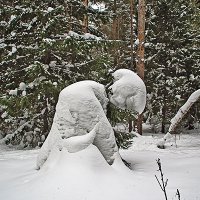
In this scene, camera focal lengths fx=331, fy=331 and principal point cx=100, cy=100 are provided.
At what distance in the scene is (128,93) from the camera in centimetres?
891

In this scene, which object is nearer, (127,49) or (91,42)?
(91,42)

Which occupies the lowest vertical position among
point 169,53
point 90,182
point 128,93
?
point 90,182

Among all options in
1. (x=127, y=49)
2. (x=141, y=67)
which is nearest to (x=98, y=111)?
(x=141, y=67)

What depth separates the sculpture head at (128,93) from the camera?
8.91m

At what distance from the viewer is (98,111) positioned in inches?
319

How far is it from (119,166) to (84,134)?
1153 mm

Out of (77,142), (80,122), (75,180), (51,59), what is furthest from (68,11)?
(75,180)

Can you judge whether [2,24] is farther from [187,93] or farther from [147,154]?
[187,93]

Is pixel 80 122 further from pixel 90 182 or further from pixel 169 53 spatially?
pixel 169 53

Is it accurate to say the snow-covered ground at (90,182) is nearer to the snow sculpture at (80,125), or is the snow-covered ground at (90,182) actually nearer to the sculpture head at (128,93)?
the snow sculpture at (80,125)

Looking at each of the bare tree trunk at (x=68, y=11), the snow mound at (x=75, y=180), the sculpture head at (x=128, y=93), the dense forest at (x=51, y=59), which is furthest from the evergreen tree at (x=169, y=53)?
the snow mound at (x=75, y=180)

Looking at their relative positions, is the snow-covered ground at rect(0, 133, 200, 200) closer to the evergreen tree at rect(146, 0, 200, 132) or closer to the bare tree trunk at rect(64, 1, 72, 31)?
the bare tree trunk at rect(64, 1, 72, 31)

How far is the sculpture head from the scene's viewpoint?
8914mm

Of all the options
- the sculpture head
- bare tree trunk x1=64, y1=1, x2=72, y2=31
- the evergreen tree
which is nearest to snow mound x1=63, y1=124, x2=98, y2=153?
the sculpture head
